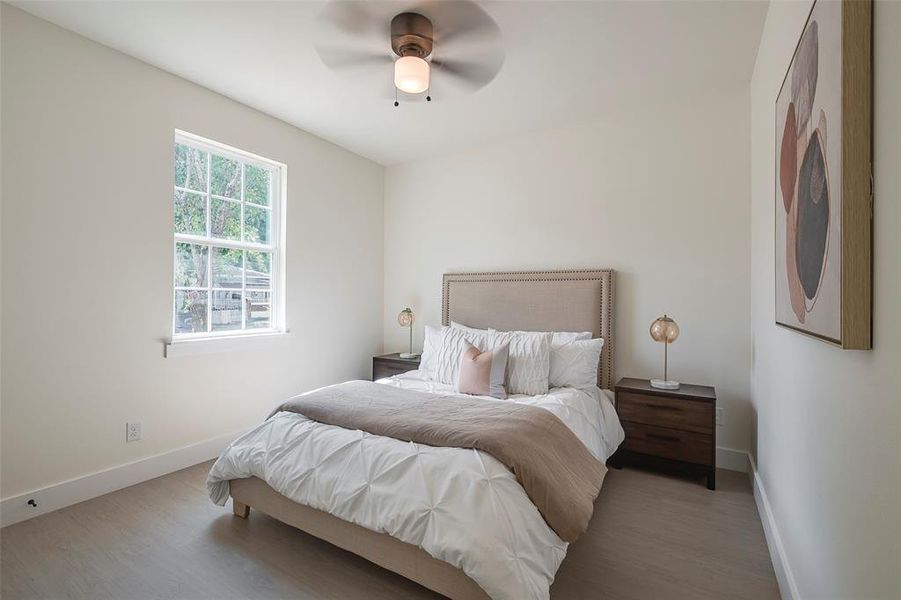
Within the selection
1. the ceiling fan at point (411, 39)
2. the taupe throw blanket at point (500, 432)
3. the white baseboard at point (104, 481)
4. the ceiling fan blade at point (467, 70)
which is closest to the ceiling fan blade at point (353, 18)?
the ceiling fan at point (411, 39)

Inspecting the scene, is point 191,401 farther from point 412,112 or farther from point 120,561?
point 412,112

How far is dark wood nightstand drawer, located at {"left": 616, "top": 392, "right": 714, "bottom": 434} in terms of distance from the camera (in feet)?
8.99

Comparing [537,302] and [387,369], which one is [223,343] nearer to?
[387,369]

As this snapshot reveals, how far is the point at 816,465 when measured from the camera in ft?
4.38

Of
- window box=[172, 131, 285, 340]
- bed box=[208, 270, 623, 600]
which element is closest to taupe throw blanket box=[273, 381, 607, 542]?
bed box=[208, 270, 623, 600]

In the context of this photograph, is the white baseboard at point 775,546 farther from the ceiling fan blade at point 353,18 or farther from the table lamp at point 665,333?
the ceiling fan blade at point 353,18

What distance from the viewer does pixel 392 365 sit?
4.12 metres

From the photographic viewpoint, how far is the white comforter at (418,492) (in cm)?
148

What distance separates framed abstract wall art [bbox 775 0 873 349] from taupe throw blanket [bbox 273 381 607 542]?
1073 mm

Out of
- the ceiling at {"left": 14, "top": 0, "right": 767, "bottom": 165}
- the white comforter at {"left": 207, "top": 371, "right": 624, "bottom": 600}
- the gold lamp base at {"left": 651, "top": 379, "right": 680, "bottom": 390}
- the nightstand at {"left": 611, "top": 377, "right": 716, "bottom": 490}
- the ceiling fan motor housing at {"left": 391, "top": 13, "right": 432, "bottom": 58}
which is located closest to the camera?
the white comforter at {"left": 207, "top": 371, "right": 624, "bottom": 600}

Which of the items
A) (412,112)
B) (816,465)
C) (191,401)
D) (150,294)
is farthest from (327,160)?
(816,465)

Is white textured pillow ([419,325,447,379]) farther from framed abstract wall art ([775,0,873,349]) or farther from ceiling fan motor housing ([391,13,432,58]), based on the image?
framed abstract wall art ([775,0,873,349])

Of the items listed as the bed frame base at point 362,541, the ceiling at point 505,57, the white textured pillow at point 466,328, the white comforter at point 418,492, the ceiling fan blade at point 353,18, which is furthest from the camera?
the white textured pillow at point 466,328

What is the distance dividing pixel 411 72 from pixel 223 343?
2434 millimetres
